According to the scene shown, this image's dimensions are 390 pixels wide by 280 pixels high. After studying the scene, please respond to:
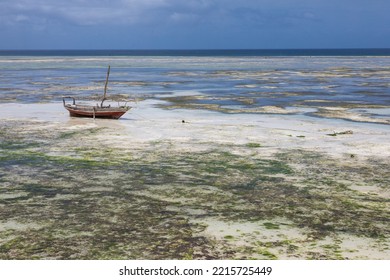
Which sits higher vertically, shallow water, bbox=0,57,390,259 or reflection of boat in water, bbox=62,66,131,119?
reflection of boat in water, bbox=62,66,131,119

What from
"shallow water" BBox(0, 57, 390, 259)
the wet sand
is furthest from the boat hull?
the wet sand

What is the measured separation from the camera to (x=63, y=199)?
12703 millimetres

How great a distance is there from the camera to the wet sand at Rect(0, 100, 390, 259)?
32.5 feet

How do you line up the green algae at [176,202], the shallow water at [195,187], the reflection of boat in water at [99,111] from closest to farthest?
the green algae at [176,202] → the shallow water at [195,187] → the reflection of boat in water at [99,111]

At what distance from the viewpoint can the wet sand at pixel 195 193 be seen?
390 inches

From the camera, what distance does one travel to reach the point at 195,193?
13336 mm

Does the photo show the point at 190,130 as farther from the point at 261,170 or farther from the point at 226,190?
the point at 226,190

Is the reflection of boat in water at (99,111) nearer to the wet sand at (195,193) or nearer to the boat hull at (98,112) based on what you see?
the boat hull at (98,112)

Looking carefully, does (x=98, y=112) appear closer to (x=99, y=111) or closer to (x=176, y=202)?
(x=99, y=111)

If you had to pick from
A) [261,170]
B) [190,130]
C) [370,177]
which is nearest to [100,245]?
[261,170]

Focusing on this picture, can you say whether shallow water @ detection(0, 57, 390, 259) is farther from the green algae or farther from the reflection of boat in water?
the reflection of boat in water

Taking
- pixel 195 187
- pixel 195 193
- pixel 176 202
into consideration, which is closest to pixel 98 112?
pixel 195 187

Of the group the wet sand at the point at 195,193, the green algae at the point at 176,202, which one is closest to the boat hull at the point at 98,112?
the wet sand at the point at 195,193

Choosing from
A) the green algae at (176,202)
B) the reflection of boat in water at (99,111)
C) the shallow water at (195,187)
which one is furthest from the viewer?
the reflection of boat in water at (99,111)
